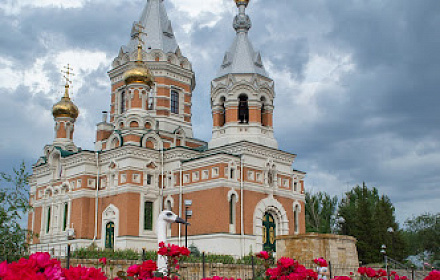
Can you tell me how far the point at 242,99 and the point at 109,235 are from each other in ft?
33.7

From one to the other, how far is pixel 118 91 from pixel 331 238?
1871 cm

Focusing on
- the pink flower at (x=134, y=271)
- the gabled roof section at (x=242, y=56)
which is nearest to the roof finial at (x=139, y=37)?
the gabled roof section at (x=242, y=56)

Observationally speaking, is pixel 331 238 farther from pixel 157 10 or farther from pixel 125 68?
pixel 157 10

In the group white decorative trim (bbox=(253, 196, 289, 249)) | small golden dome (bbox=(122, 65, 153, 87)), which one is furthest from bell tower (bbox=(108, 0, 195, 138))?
white decorative trim (bbox=(253, 196, 289, 249))

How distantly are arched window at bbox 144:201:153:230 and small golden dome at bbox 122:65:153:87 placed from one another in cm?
706

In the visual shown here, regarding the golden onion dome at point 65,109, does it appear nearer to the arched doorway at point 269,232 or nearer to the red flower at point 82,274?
the arched doorway at point 269,232

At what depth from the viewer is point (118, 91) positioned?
3228 centimetres

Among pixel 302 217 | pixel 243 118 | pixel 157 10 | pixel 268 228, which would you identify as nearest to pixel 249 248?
pixel 268 228

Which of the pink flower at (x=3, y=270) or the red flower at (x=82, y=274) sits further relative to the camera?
the red flower at (x=82, y=274)

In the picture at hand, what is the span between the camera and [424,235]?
43.1m

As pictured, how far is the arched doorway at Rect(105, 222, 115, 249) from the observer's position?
1019 inches

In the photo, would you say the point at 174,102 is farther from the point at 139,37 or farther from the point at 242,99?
the point at 242,99

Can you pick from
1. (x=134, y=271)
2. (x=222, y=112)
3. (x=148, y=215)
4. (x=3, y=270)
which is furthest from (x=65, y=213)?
(x=3, y=270)

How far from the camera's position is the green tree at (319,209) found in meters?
39.4
